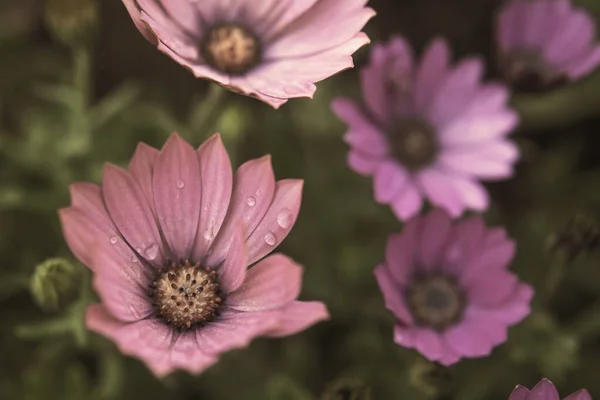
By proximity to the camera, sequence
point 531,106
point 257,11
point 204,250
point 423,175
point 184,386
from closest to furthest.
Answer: point 204,250 < point 257,11 < point 423,175 < point 184,386 < point 531,106

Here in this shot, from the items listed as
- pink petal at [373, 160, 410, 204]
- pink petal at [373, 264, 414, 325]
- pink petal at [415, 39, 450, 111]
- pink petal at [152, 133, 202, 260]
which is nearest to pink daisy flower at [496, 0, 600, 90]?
pink petal at [415, 39, 450, 111]

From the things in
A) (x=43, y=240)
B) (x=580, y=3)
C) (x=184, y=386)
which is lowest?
(x=184, y=386)

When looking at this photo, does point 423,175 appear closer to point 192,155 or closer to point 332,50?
point 332,50

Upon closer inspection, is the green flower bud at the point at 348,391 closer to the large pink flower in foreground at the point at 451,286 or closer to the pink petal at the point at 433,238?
the large pink flower in foreground at the point at 451,286

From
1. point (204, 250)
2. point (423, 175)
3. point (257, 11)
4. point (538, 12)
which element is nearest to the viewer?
point (204, 250)

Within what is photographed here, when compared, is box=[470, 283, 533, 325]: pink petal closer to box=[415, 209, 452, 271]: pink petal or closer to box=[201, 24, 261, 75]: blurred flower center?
box=[415, 209, 452, 271]: pink petal

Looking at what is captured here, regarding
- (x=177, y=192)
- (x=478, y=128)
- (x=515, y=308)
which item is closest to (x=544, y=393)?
(x=515, y=308)

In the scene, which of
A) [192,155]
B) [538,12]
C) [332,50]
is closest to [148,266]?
[192,155]
